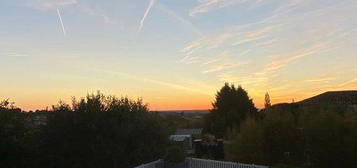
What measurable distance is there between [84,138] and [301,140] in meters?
8.61

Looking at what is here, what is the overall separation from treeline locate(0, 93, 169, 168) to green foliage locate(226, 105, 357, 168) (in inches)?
136

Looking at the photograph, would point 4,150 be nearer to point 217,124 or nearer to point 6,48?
point 6,48

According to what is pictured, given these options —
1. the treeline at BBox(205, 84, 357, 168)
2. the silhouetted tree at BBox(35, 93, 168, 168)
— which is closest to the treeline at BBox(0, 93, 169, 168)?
the silhouetted tree at BBox(35, 93, 168, 168)

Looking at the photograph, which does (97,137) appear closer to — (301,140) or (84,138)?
(84,138)

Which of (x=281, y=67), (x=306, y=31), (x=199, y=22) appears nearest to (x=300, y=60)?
(x=281, y=67)

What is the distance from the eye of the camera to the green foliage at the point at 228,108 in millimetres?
36344

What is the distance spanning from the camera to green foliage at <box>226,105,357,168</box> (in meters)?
18.6

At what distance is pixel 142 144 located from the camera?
20359 millimetres

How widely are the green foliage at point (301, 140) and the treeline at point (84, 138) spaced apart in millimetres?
3465

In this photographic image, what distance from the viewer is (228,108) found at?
124 feet

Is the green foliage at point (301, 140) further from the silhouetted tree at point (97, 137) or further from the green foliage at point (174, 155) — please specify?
the green foliage at point (174, 155)

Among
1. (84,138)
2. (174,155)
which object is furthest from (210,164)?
(84,138)

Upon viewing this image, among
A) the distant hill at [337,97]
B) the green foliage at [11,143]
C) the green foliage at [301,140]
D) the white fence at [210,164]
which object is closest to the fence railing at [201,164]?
the white fence at [210,164]

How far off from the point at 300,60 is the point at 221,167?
10.5 m
